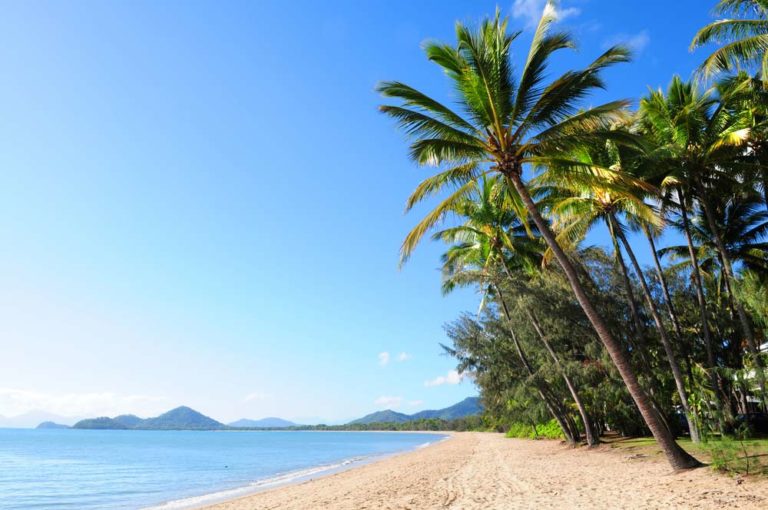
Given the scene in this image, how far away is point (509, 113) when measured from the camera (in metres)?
10.8

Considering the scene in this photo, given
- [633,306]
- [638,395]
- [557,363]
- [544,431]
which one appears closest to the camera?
[638,395]

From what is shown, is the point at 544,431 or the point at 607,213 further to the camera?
the point at 544,431

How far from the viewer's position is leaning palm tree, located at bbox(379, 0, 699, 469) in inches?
400

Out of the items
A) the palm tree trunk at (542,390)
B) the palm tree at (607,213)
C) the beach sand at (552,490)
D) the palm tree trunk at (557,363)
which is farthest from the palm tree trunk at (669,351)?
the palm tree trunk at (542,390)

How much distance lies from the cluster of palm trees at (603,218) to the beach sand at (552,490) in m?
1.33

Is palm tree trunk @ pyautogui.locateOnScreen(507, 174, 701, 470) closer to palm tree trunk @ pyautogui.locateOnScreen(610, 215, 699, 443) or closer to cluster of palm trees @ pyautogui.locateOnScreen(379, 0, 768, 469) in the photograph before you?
cluster of palm trees @ pyautogui.locateOnScreen(379, 0, 768, 469)

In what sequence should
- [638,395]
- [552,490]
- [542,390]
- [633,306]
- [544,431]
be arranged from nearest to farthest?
[638,395], [552,490], [633,306], [542,390], [544,431]

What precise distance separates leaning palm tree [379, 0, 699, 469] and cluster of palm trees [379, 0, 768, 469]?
1.5 inches

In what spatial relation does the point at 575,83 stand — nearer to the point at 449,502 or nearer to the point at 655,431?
the point at 655,431

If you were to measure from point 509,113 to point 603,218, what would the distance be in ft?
20.5

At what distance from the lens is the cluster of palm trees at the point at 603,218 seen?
10.4 m

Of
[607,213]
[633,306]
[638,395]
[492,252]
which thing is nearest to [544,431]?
[492,252]

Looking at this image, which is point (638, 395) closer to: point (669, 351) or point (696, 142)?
point (669, 351)

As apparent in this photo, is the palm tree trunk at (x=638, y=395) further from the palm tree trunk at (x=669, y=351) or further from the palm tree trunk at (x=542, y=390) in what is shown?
the palm tree trunk at (x=542, y=390)
